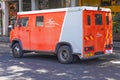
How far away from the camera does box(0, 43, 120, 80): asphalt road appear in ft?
36.4

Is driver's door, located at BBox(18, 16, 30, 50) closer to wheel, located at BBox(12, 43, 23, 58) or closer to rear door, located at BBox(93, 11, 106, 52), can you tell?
wheel, located at BBox(12, 43, 23, 58)

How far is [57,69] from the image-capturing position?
1271 centimetres

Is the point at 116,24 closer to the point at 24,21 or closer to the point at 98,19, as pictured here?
the point at 24,21

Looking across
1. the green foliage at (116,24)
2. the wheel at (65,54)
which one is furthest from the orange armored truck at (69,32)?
the green foliage at (116,24)

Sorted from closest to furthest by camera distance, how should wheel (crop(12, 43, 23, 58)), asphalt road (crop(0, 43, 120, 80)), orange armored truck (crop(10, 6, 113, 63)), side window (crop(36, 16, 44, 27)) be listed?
asphalt road (crop(0, 43, 120, 80))
orange armored truck (crop(10, 6, 113, 63))
side window (crop(36, 16, 44, 27))
wheel (crop(12, 43, 23, 58))

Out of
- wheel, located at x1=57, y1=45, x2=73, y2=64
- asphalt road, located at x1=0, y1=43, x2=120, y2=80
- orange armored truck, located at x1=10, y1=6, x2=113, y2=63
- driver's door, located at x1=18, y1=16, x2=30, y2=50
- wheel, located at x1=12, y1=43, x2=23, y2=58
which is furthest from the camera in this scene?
wheel, located at x1=12, y1=43, x2=23, y2=58

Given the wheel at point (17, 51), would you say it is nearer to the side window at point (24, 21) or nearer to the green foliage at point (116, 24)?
the side window at point (24, 21)

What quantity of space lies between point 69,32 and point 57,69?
1.85 meters

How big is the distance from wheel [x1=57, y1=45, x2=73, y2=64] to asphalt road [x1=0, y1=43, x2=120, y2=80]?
260mm

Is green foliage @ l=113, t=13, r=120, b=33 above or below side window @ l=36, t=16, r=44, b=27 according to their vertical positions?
below

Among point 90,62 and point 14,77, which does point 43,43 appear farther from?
point 14,77

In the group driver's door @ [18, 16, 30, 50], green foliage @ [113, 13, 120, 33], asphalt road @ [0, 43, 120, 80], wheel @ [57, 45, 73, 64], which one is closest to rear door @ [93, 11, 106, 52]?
asphalt road @ [0, 43, 120, 80]

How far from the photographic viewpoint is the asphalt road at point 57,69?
36.4ft

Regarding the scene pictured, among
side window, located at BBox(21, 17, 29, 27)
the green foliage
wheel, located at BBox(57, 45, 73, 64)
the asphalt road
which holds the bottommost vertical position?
the asphalt road
